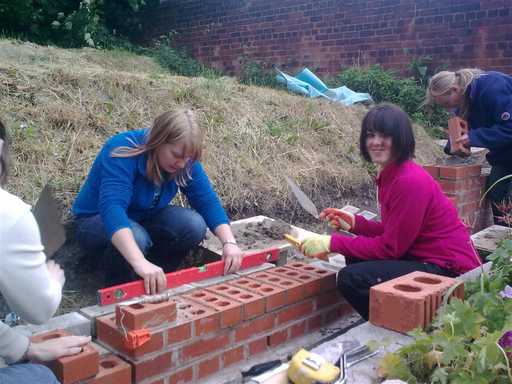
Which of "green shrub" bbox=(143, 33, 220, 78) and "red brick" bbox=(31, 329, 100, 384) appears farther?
"green shrub" bbox=(143, 33, 220, 78)

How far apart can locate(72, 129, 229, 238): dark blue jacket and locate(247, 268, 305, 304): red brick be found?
391 mm

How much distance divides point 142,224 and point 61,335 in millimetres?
1124

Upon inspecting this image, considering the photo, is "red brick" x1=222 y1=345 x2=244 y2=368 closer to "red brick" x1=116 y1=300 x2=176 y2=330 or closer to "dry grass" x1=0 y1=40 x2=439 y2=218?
"red brick" x1=116 y1=300 x2=176 y2=330

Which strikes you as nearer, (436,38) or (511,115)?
(511,115)

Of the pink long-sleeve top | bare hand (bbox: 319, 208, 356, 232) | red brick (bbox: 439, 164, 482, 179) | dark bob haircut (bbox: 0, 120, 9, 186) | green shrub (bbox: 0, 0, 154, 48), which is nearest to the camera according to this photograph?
dark bob haircut (bbox: 0, 120, 9, 186)

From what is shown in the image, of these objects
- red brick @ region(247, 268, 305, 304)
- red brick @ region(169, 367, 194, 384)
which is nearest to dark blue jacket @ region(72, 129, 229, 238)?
red brick @ region(247, 268, 305, 304)

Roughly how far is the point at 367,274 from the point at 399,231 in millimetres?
256

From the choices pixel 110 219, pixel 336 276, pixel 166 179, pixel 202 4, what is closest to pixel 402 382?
pixel 336 276

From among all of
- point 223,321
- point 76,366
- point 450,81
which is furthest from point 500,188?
point 76,366

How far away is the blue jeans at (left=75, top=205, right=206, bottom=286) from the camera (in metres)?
2.76

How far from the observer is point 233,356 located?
7.65 feet

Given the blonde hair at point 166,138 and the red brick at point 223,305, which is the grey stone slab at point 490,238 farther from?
the blonde hair at point 166,138

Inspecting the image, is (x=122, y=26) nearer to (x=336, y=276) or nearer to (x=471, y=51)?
(x=471, y=51)

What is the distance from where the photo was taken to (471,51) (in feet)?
23.2
